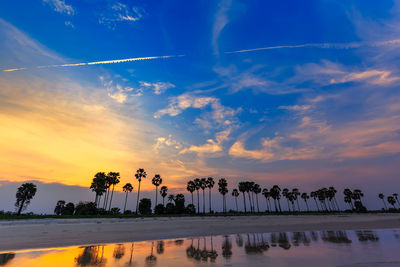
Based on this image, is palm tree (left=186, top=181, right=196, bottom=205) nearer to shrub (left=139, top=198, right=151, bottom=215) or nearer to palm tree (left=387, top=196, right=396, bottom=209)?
shrub (left=139, top=198, right=151, bottom=215)

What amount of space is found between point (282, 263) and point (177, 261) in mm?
5641

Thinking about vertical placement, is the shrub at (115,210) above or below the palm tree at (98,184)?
below

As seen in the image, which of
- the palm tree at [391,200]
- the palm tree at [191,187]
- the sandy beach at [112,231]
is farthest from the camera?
the palm tree at [391,200]

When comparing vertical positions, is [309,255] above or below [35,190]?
below

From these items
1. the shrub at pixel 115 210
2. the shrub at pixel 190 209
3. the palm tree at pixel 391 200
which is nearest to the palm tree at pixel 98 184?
the shrub at pixel 115 210

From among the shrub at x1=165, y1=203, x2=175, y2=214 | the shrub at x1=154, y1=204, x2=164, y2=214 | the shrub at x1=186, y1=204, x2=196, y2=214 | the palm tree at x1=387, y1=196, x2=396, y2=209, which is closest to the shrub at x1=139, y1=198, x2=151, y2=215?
the shrub at x1=154, y1=204, x2=164, y2=214

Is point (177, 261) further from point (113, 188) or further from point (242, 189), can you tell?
point (242, 189)

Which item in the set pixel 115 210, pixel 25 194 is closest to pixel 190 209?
pixel 115 210

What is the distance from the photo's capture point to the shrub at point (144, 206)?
Answer: 303 feet

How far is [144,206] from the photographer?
9300 centimetres

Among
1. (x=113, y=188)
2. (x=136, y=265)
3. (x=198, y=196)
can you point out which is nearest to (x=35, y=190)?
(x=113, y=188)

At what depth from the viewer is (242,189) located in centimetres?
12738

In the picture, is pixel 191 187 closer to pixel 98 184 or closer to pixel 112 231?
pixel 98 184

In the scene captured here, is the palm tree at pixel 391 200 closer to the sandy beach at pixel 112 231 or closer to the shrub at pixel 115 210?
the sandy beach at pixel 112 231
